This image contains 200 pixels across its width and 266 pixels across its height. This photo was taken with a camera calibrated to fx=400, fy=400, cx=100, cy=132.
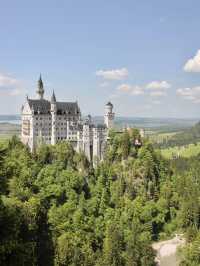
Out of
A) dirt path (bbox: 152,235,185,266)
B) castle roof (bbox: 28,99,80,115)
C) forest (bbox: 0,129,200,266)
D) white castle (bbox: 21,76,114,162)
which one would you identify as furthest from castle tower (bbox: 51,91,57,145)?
dirt path (bbox: 152,235,185,266)

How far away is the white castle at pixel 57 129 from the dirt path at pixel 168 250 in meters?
33.0

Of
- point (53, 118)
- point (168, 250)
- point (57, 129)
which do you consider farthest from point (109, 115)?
point (168, 250)

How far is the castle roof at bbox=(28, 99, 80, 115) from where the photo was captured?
126m

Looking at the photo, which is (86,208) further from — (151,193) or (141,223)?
(151,193)

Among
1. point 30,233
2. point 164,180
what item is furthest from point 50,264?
point 164,180

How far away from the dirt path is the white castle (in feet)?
108

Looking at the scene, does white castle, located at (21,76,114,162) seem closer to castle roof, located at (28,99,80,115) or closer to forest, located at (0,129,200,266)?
castle roof, located at (28,99,80,115)

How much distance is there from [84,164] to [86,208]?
16114mm

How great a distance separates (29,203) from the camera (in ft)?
282

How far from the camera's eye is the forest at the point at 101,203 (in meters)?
86.5

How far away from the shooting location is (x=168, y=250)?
10562cm

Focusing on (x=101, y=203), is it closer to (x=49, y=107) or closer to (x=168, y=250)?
(x=168, y=250)

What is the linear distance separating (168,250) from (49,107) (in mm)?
57396

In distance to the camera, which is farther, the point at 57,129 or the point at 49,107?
the point at 49,107
